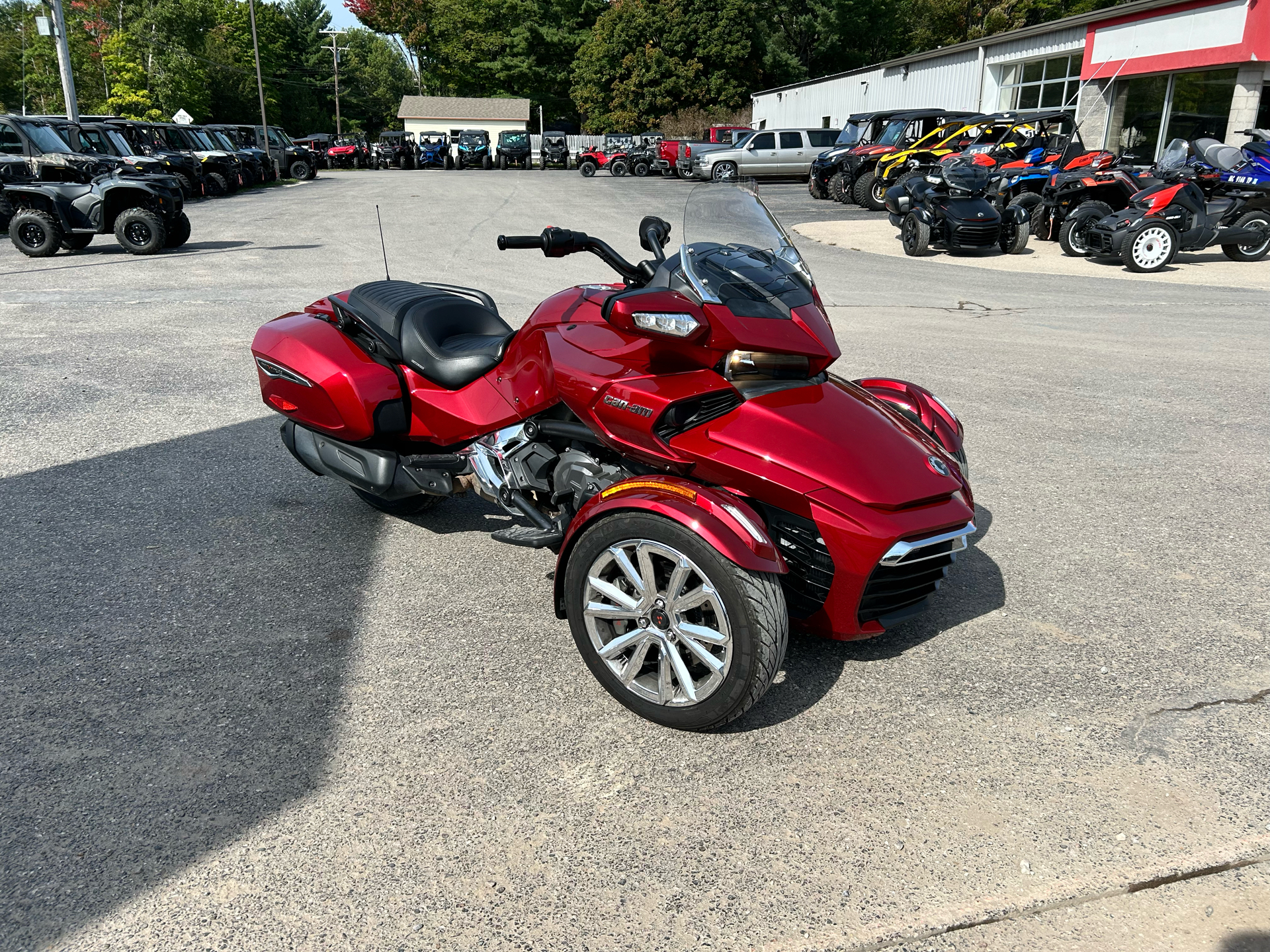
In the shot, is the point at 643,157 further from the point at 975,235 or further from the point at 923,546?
the point at 923,546

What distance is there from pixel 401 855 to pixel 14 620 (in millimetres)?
2069

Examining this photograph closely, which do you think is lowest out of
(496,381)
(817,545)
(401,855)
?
(401,855)

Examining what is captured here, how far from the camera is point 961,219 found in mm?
14414

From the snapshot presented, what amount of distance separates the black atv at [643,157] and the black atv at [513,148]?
27.7ft

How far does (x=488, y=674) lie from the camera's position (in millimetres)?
3232

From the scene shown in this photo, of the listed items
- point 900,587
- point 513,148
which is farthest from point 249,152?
point 900,587

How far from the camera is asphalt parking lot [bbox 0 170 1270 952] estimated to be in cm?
225

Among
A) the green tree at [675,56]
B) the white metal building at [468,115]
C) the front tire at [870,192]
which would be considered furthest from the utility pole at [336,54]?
the front tire at [870,192]

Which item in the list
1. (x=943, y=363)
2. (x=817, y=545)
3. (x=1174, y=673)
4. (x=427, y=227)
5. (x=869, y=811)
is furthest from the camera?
(x=427, y=227)

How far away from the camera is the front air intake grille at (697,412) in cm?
296

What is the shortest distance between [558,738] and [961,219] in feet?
44.4

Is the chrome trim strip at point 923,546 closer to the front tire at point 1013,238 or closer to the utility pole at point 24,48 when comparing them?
the front tire at point 1013,238

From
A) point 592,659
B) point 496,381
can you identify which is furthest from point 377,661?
point 496,381

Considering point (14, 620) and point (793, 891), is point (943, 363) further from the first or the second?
point (14, 620)
